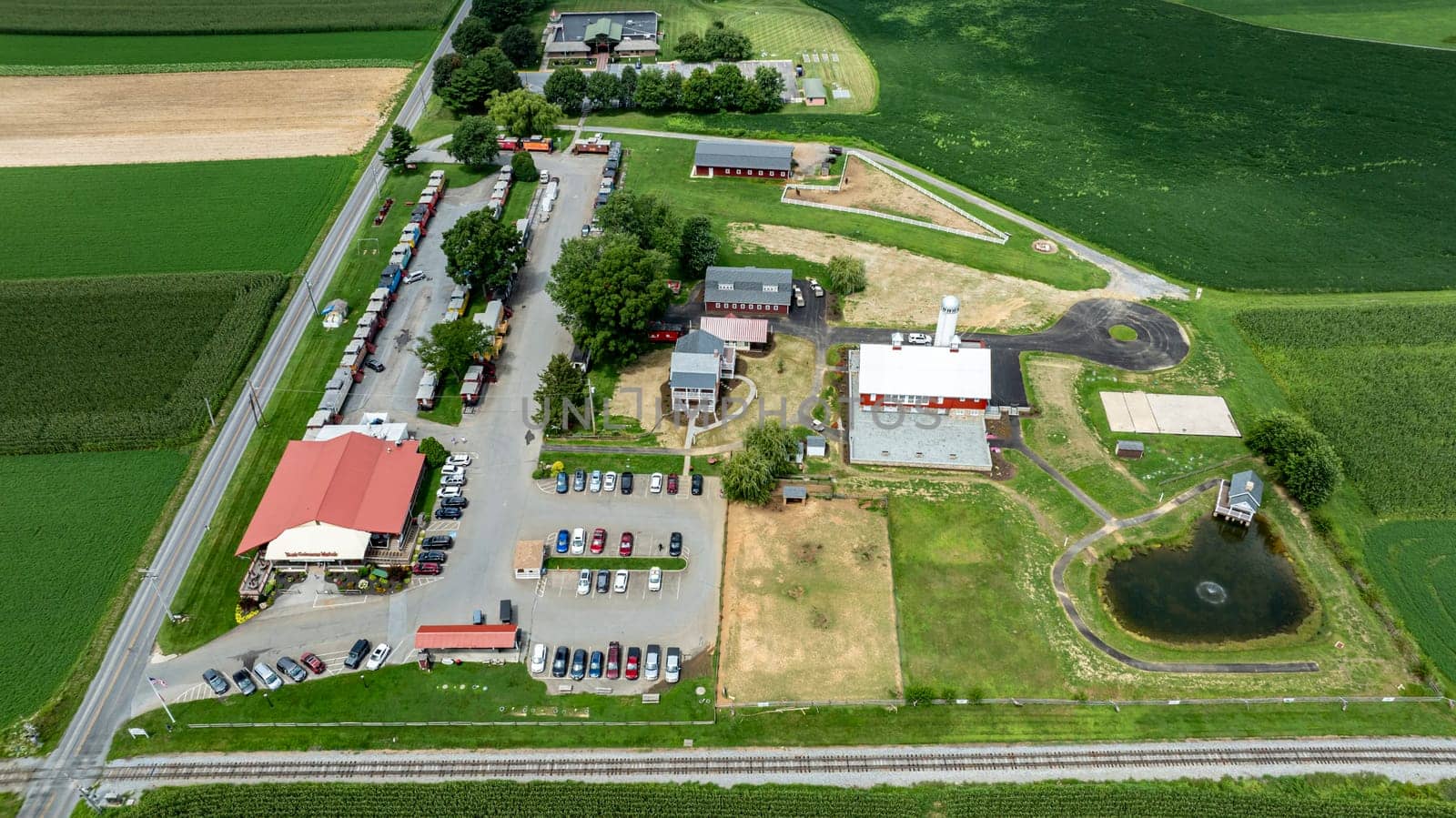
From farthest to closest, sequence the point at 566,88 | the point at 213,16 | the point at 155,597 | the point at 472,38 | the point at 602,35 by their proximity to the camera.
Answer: the point at 213,16
the point at 602,35
the point at 472,38
the point at 566,88
the point at 155,597

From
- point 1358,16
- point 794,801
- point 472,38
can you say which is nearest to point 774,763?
point 794,801

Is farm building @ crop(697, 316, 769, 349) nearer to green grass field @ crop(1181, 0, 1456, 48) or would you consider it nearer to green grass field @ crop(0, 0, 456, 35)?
green grass field @ crop(0, 0, 456, 35)

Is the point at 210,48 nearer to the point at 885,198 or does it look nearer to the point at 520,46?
the point at 520,46

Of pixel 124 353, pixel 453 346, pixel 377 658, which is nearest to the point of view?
pixel 377 658

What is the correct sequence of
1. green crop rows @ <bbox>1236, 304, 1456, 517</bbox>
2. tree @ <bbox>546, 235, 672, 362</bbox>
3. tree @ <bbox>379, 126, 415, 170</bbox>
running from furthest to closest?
tree @ <bbox>379, 126, 415, 170</bbox>
tree @ <bbox>546, 235, 672, 362</bbox>
green crop rows @ <bbox>1236, 304, 1456, 517</bbox>

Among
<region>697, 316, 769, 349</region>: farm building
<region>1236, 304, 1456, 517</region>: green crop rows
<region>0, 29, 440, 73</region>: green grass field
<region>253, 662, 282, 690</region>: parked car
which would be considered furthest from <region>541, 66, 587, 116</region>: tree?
<region>1236, 304, 1456, 517</region>: green crop rows

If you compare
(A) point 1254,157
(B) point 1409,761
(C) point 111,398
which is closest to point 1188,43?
(A) point 1254,157

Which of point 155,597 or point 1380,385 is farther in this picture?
point 1380,385
